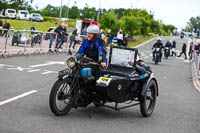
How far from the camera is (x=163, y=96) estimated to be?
11617 mm

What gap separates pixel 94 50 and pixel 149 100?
1.55 meters

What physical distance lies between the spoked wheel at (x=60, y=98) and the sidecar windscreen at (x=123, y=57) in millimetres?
1272

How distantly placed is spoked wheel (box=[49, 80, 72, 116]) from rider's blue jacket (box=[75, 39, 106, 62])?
0.94m

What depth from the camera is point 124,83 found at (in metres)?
7.50

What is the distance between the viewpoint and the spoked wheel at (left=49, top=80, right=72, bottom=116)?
6695mm

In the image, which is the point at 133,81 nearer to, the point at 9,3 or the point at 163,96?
the point at 163,96

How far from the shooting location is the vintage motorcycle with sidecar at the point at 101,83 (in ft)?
22.9

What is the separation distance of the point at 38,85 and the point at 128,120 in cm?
430

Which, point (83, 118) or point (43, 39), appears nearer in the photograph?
point (83, 118)

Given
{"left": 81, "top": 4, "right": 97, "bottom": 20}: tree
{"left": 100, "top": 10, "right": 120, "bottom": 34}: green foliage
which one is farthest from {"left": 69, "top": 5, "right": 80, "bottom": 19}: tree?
{"left": 100, "top": 10, "right": 120, "bottom": 34}: green foliage

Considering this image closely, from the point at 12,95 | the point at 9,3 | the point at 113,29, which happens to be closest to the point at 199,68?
the point at 12,95

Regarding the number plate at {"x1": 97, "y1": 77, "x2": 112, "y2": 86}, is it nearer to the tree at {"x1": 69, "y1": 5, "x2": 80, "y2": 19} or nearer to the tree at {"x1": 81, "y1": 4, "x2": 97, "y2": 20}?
the tree at {"x1": 81, "y1": 4, "x2": 97, "y2": 20}

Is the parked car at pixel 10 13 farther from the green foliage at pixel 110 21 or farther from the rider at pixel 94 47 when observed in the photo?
the rider at pixel 94 47

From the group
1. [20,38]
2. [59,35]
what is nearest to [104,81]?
[20,38]
